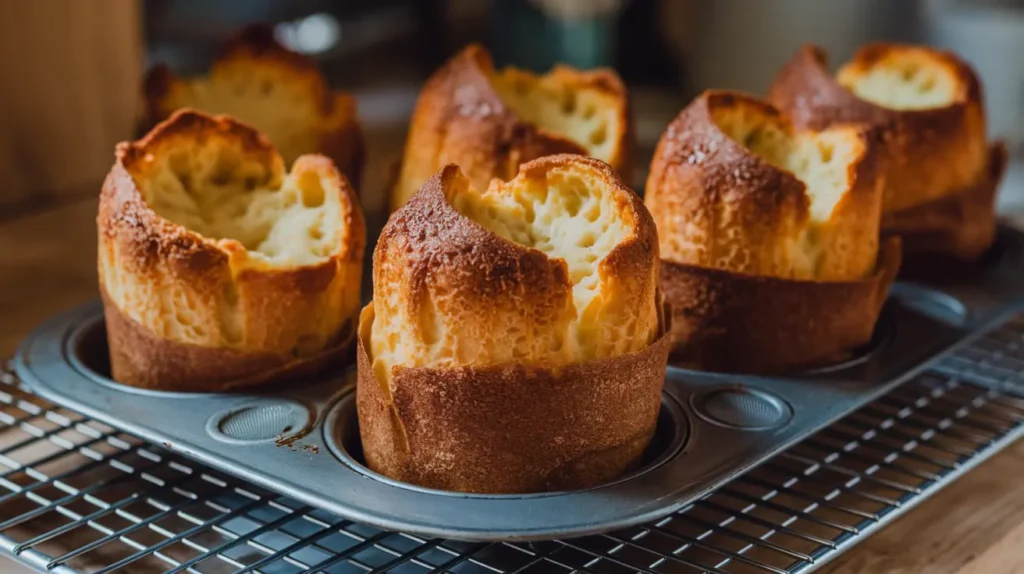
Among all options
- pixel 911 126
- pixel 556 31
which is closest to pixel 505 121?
pixel 911 126

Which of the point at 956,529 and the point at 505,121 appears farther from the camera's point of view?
the point at 505,121

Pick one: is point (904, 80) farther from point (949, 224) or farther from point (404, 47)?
point (404, 47)

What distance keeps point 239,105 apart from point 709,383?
3.66ft

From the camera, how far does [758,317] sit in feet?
5.74

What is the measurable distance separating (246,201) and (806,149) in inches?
34.2

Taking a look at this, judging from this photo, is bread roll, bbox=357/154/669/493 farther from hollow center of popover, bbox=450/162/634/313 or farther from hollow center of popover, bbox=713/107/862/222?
hollow center of popover, bbox=713/107/862/222

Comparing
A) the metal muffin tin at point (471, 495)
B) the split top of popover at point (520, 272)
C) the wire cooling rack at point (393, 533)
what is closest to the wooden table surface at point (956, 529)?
the wire cooling rack at point (393, 533)

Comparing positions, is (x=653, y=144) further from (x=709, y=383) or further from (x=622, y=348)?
(x=622, y=348)

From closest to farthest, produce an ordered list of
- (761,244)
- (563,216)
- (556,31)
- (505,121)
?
(563,216) → (761,244) → (505,121) → (556,31)

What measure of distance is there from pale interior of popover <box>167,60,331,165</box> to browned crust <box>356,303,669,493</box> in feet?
2.98

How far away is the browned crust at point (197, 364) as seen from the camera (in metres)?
1.65

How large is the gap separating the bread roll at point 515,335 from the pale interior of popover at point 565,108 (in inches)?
27.4

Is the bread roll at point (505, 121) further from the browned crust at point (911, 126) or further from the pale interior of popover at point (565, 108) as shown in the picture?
the browned crust at point (911, 126)

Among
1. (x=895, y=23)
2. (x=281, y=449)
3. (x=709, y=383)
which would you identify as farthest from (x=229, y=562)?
(x=895, y=23)
